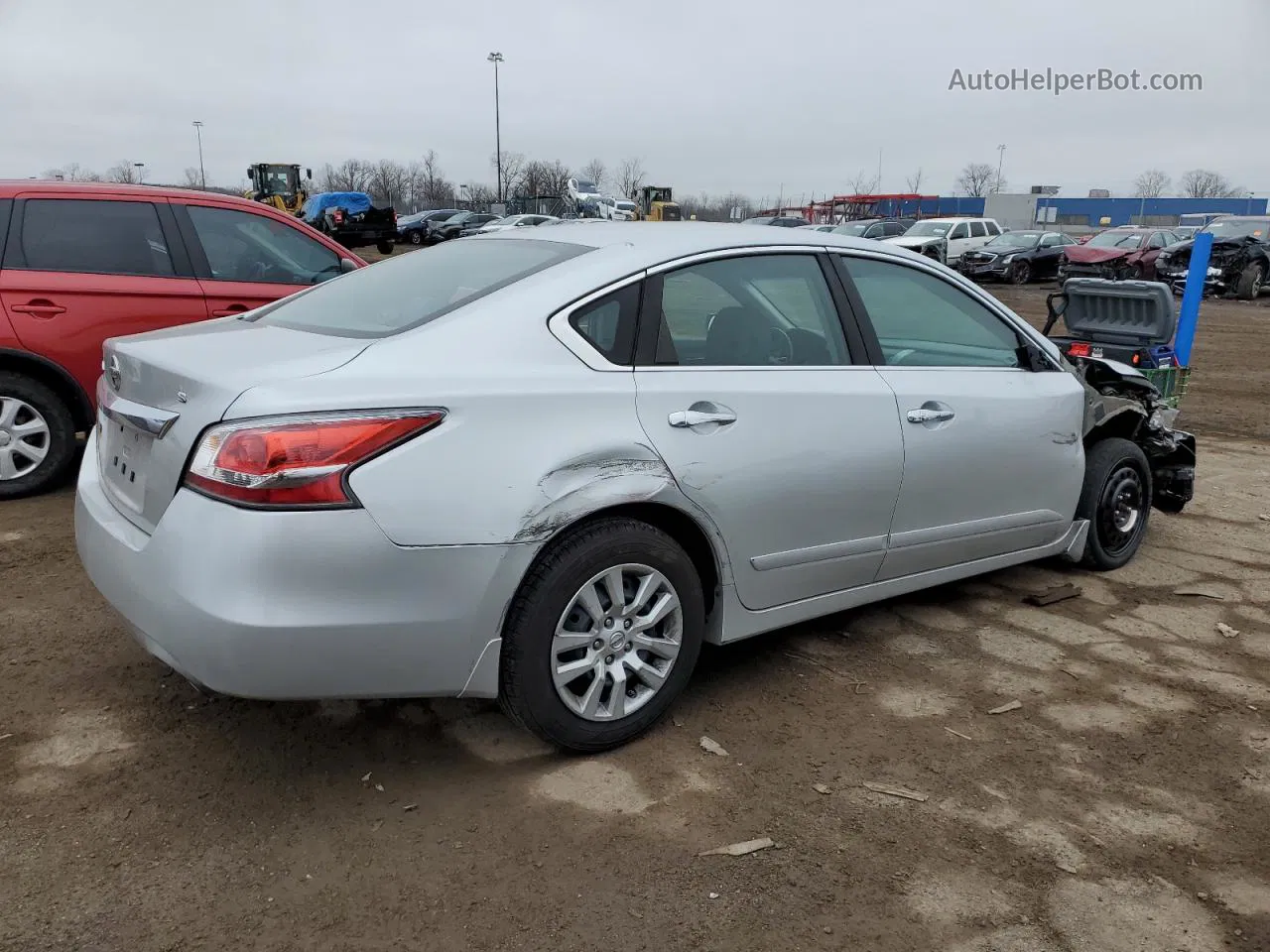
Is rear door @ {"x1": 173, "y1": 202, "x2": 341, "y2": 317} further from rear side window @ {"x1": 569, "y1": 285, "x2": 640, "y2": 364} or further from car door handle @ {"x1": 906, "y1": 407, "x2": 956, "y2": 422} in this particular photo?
car door handle @ {"x1": 906, "y1": 407, "x2": 956, "y2": 422}

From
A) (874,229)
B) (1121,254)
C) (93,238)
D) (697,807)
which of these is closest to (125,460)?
(697,807)

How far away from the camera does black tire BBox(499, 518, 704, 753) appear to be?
8.90 ft

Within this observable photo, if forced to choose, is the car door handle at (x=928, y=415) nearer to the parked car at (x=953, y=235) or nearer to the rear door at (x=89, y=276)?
the rear door at (x=89, y=276)

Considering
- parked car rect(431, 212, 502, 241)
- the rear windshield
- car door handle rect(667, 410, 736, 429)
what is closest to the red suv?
the rear windshield

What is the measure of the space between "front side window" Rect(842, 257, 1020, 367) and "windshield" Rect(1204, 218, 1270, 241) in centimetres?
2228

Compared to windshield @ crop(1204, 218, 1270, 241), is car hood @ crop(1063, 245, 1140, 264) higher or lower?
lower

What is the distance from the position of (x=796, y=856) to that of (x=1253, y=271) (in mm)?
24469

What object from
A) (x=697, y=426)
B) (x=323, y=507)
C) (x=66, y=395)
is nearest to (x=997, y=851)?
(x=697, y=426)

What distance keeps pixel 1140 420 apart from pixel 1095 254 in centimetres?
1988

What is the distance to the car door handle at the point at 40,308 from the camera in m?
5.27

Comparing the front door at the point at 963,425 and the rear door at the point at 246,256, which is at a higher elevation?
the rear door at the point at 246,256

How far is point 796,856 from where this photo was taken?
8.46 ft

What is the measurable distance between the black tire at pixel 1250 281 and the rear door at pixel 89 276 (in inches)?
923

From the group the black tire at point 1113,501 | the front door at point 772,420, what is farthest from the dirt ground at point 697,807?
the black tire at point 1113,501
